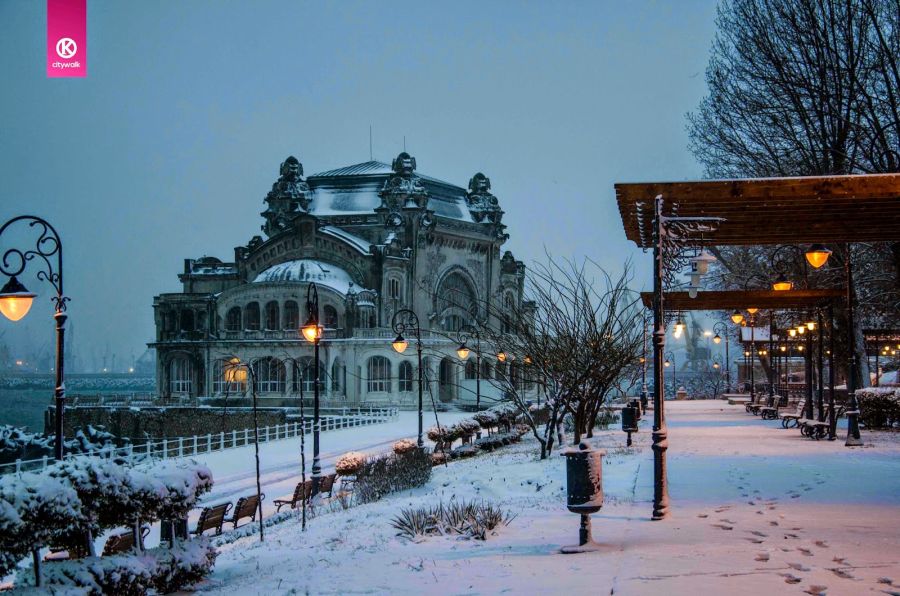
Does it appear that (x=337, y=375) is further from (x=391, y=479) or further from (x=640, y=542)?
(x=640, y=542)

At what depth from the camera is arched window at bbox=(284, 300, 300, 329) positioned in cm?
6906

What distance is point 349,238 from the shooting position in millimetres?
72812

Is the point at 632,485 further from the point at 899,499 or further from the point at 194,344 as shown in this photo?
the point at 194,344

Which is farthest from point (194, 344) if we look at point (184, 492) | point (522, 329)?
point (184, 492)

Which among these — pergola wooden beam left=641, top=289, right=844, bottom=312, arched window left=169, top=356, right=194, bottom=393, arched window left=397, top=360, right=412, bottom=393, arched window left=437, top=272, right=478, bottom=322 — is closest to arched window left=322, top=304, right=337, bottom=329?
arched window left=397, top=360, right=412, bottom=393

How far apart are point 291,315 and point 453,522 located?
2327 inches

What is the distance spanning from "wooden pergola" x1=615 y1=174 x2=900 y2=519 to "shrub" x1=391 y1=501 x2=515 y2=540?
196 cm

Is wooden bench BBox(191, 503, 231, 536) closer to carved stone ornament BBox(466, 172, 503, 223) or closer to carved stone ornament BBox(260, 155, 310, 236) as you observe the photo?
carved stone ornament BBox(260, 155, 310, 236)

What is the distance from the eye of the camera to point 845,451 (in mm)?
19375

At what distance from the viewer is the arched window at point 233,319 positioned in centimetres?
7125

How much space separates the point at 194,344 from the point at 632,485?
202ft

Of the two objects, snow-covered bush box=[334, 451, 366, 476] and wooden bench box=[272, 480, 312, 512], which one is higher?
snow-covered bush box=[334, 451, 366, 476]

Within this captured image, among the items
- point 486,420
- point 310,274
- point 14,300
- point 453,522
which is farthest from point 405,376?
point 14,300

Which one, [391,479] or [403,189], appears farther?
[403,189]
